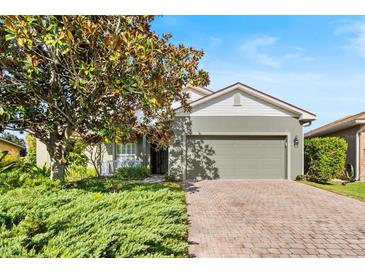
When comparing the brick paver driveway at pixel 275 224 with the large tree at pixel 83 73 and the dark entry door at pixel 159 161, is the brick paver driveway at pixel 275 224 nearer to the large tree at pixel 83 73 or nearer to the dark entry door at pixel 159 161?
the large tree at pixel 83 73

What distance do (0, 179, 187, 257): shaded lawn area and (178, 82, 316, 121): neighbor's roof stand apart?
824 centimetres

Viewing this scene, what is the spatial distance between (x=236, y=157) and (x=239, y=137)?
3.64 ft

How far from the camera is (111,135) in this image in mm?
7082

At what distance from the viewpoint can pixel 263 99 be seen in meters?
12.3

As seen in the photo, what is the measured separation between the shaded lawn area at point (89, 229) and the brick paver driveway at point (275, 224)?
0.60m

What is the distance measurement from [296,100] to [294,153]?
3.51m

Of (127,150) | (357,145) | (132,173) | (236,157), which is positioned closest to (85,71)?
(132,173)

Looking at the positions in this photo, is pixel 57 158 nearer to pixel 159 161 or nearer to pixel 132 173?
pixel 132 173

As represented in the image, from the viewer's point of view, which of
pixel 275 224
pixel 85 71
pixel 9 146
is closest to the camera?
pixel 275 224

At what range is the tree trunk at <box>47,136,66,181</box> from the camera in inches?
325

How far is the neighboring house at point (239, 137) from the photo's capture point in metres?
12.2

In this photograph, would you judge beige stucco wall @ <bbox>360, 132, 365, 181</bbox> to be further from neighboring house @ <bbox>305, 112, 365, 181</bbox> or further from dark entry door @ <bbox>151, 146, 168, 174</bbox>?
dark entry door @ <bbox>151, 146, 168, 174</bbox>
